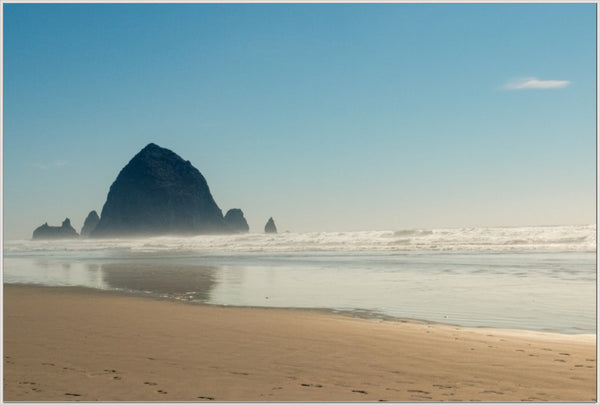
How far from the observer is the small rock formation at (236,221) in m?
158

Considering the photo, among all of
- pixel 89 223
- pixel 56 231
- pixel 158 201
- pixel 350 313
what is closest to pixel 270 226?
pixel 158 201

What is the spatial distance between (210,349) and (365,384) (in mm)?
2457

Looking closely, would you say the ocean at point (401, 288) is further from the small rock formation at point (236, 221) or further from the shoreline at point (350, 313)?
the small rock formation at point (236, 221)

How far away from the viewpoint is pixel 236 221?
530ft

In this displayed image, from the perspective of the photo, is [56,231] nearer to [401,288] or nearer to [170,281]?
[170,281]

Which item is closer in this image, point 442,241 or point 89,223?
point 442,241

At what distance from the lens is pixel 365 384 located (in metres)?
5.89

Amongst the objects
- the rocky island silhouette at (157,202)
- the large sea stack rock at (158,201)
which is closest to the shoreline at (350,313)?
the rocky island silhouette at (157,202)

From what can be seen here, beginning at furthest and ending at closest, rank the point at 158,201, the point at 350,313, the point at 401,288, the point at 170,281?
the point at 158,201 → the point at 170,281 → the point at 401,288 → the point at 350,313

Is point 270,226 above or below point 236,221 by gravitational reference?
below

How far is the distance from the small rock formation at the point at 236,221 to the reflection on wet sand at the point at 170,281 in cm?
13294

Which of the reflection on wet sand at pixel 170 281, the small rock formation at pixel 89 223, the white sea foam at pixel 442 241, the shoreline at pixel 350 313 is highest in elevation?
the small rock formation at pixel 89 223

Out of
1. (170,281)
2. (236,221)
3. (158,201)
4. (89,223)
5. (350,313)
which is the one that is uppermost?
(158,201)

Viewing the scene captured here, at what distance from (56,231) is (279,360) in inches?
6434
